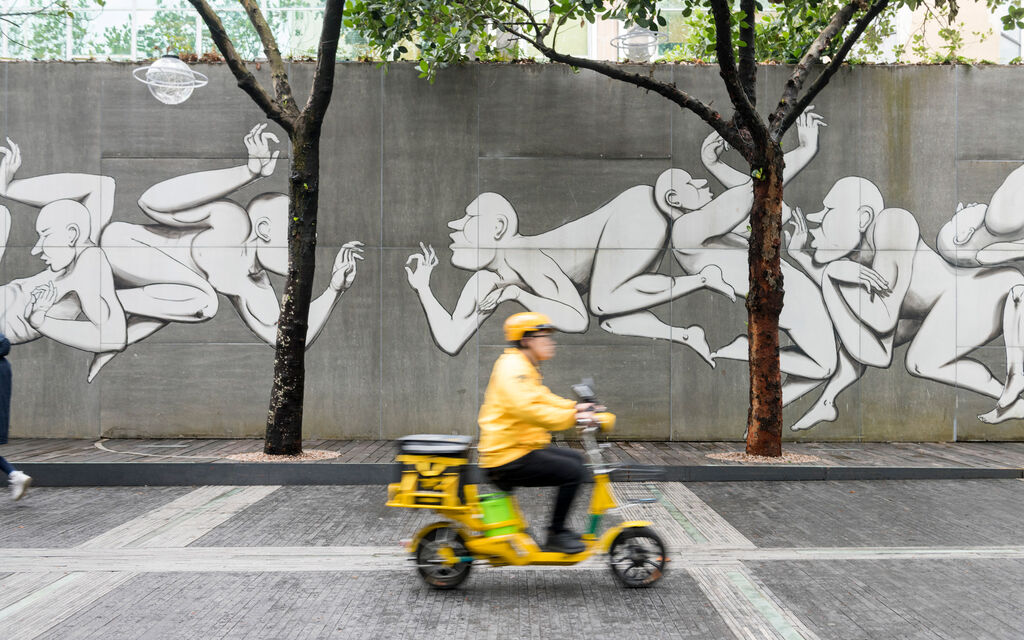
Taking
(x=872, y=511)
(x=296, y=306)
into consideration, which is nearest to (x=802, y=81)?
(x=872, y=511)

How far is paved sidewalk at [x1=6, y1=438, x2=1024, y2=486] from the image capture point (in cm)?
928

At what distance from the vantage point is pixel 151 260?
40.5 feet

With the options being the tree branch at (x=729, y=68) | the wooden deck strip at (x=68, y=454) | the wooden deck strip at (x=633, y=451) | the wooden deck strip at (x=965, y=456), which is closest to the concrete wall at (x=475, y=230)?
the wooden deck strip at (x=633, y=451)

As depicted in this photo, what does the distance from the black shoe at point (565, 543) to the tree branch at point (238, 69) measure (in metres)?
7.07

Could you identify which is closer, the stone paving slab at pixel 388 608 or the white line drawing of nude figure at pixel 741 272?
the stone paving slab at pixel 388 608

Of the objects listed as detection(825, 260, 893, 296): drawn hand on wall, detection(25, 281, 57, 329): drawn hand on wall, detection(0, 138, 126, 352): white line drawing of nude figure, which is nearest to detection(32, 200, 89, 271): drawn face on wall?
detection(0, 138, 126, 352): white line drawing of nude figure

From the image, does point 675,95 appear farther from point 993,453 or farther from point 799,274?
point 993,453

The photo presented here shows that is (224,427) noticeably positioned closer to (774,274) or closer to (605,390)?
(605,390)

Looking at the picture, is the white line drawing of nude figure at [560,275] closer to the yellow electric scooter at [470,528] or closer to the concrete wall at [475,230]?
the concrete wall at [475,230]

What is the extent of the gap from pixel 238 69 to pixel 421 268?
12.6 feet

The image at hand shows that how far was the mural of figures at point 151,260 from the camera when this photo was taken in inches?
485

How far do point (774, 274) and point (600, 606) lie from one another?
6.28 m

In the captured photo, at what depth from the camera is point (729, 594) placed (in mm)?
5285

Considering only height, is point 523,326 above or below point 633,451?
above
